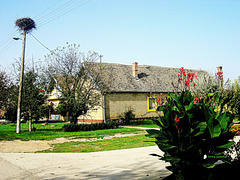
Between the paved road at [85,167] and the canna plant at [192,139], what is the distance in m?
1.32

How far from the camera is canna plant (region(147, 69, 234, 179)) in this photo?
491 cm

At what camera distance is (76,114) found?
72.1 ft

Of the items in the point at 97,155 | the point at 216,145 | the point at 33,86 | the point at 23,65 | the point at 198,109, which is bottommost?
the point at 97,155

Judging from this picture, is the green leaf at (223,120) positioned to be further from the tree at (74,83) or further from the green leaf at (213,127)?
the tree at (74,83)

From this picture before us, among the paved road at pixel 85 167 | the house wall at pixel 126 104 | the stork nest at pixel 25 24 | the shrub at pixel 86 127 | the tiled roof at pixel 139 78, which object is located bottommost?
the paved road at pixel 85 167

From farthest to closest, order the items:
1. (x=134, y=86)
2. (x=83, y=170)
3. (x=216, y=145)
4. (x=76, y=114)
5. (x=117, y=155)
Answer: (x=134, y=86) → (x=76, y=114) → (x=117, y=155) → (x=83, y=170) → (x=216, y=145)

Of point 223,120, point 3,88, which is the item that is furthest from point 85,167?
point 3,88

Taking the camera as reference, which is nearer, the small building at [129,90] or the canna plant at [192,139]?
the canna plant at [192,139]

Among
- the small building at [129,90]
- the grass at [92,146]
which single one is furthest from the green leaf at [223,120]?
the small building at [129,90]

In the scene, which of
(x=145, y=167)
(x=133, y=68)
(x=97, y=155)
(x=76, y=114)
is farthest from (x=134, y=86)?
(x=145, y=167)

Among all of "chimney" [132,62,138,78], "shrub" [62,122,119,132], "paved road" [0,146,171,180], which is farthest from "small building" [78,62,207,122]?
"paved road" [0,146,171,180]

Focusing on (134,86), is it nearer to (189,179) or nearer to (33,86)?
(33,86)

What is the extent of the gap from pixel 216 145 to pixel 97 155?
5927mm

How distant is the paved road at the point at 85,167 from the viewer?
6594 millimetres
